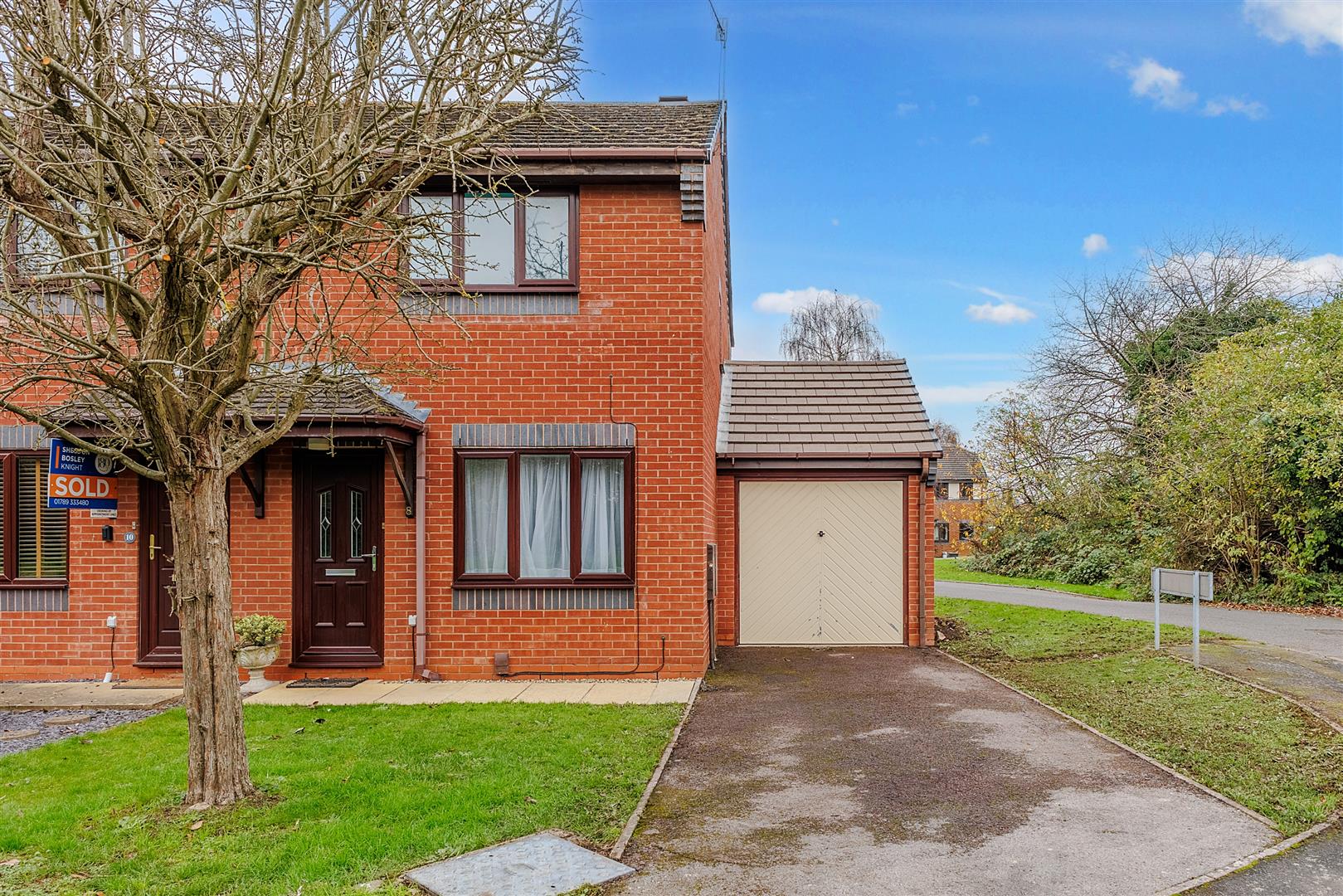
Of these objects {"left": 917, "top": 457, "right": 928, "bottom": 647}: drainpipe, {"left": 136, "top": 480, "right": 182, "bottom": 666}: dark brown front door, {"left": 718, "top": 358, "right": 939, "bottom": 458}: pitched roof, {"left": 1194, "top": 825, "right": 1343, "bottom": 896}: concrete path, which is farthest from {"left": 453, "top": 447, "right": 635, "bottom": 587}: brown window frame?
{"left": 1194, "top": 825, "right": 1343, "bottom": 896}: concrete path

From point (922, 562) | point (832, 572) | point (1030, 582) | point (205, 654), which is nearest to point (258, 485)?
point (205, 654)

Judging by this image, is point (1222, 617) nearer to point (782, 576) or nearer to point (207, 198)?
point (782, 576)

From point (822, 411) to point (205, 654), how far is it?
9.24 m

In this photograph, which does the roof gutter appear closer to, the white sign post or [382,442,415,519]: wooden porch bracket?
[382,442,415,519]: wooden porch bracket

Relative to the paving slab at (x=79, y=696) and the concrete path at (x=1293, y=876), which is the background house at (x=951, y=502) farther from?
the concrete path at (x=1293, y=876)

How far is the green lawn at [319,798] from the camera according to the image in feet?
14.3

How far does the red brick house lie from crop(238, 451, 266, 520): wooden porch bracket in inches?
0.8

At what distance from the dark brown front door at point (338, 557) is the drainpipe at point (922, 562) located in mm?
6728

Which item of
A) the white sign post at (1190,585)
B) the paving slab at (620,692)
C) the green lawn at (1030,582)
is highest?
the white sign post at (1190,585)

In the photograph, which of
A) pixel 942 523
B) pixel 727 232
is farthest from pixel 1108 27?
pixel 942 523

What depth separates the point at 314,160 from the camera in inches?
204

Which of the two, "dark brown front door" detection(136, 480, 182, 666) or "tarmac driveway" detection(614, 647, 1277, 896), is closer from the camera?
"tarmac driveway" detection(614, 647, 1277, 896)

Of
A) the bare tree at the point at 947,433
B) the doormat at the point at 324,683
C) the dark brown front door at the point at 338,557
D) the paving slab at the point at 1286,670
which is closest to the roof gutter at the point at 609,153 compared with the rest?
the dark brown front door at the point at 338,557

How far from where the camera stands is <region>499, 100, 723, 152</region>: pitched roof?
939 cm
